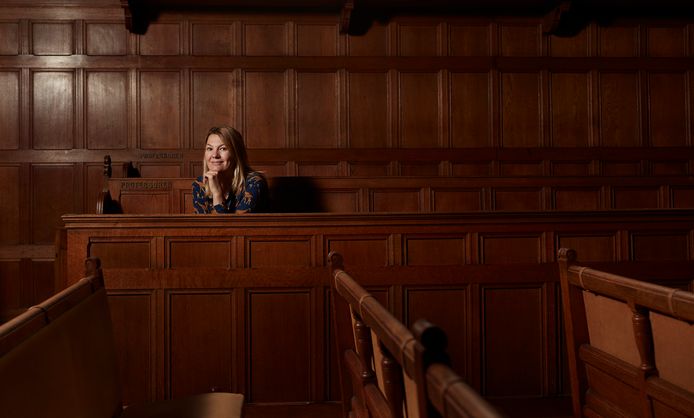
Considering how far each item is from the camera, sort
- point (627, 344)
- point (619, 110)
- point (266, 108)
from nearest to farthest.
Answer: point (627, 344)
point (266, 108)
point (619, 110)

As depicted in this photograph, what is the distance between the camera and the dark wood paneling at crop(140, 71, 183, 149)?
248 inches

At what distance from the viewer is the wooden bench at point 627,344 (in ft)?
5.66

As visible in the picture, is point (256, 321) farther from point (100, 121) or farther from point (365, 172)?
point (100, 121)

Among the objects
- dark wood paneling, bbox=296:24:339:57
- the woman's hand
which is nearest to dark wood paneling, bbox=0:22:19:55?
dark wood paneling, bbox=296:24:339:57

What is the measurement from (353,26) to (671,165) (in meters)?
3.72

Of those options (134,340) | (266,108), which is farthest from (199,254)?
(266,108)

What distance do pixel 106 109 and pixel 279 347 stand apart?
4172mm

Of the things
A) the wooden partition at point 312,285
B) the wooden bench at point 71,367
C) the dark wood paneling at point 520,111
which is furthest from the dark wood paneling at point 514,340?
the dark wood paneling at point 520,111

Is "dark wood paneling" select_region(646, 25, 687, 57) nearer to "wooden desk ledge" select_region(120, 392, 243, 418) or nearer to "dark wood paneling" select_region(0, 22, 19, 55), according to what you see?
"wooden desk ledge" select_region(120, 392, 243, 418)

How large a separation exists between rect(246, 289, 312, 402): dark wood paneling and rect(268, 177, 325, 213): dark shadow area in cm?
193

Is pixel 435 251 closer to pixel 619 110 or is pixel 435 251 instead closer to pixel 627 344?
pixel 627 344

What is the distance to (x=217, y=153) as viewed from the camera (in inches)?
168

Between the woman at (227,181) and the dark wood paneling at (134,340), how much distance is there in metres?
1.17

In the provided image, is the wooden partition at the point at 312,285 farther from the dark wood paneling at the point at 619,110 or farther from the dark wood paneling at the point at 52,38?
the dark wood paneling at the point at 52,38
